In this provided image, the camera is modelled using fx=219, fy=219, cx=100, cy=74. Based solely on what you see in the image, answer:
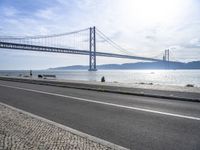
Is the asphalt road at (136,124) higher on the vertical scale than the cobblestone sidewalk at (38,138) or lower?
lower

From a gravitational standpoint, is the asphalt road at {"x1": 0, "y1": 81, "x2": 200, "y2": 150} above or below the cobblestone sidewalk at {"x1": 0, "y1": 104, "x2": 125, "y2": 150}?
below

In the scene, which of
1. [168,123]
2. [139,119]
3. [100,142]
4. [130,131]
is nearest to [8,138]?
[100,142]

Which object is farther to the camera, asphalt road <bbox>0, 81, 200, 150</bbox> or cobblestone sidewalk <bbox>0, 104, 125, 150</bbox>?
asphalt road <bbox>0, 81, 200, 150</bbox>

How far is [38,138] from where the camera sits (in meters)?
4.88

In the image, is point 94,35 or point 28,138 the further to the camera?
point 94,35

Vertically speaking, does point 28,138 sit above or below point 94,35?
below

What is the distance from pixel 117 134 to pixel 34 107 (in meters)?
5.00

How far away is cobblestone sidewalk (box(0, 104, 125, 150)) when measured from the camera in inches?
172

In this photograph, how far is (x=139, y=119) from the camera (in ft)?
22.8

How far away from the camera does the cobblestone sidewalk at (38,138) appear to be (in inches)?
172

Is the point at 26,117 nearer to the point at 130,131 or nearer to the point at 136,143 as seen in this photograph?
the point at 130,131

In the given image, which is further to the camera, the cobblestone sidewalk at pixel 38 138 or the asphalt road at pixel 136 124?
the asphalt road at pixel 136 124

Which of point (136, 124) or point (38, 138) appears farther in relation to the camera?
point (136, 124)

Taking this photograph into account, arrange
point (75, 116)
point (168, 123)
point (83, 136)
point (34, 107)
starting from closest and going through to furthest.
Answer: point (83, 136), point (168, 123), point (75, 116), point (34, 107)
